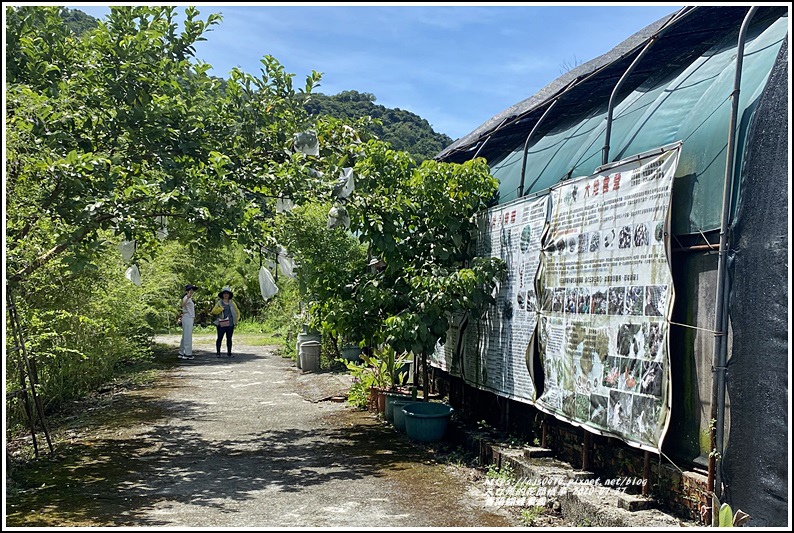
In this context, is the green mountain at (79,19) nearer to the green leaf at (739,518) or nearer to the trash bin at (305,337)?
the trash bin at (305,337)

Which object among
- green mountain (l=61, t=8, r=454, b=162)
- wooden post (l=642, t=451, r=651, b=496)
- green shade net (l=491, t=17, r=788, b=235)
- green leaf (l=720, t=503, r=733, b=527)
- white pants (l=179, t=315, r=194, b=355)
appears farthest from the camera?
green mountain (l=61, t=8, r=454, b=162)

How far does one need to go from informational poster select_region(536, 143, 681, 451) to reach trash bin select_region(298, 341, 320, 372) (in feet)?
29.9

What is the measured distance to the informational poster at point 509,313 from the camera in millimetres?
7102

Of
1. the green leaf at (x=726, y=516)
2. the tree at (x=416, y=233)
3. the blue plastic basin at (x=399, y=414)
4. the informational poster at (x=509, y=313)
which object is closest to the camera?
the green leaf at (x=726, y=516)

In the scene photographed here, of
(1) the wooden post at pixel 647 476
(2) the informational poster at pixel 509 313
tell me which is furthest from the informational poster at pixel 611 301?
(2) the informational poster at pixel 509 313

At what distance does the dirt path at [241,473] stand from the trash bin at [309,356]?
12.0ft

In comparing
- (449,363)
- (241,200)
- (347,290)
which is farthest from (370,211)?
(449,363)

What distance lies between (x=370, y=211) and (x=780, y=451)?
17.2 feet

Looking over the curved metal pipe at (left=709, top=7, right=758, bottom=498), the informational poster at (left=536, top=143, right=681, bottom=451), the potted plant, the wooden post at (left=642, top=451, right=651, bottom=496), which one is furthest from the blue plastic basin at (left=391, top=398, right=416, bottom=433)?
the curved metal pipe at (left=709, top=7, right=758, bottom=498)

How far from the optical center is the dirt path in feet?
18.4

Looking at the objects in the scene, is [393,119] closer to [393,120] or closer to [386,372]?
[393,120]

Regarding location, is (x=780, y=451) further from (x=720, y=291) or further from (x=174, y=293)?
(x=174, y=293)

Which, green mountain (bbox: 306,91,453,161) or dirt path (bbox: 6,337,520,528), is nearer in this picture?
dirt path (bbox: 6,337,520,528)

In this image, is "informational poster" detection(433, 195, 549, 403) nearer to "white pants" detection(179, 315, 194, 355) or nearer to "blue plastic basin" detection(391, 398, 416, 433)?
"blue plastic basin" detection(391, 398, 416, 433)
